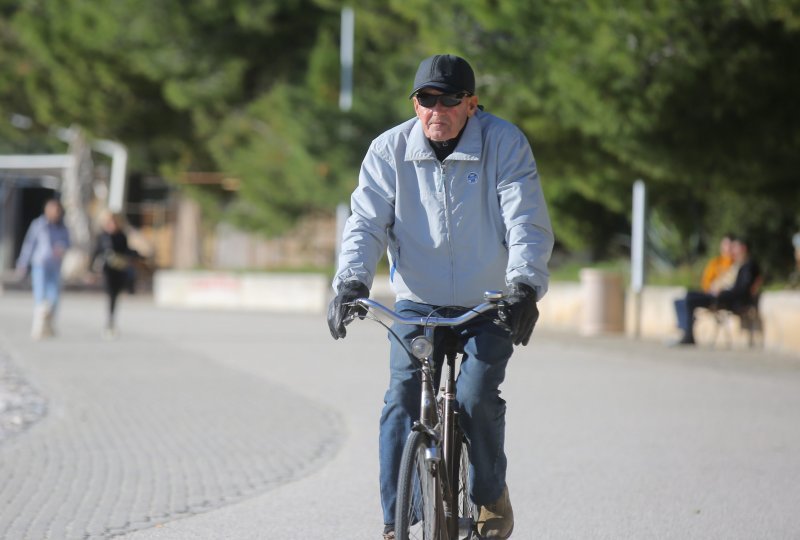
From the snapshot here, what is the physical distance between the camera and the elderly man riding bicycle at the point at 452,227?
473 centimetres

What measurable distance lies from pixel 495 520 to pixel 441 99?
1.42 metres

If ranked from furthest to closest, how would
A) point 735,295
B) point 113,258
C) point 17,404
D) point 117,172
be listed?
1. point 117,172
2. point 113,258
3. point 735,295
4. point 17,404

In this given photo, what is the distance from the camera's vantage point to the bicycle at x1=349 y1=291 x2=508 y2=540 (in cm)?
439

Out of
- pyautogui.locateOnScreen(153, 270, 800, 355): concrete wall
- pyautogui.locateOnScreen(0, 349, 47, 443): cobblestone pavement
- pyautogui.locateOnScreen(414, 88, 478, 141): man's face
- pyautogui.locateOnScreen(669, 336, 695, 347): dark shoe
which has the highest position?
pyautogui.locateOnScreen(414, 88, 478, 141): man's face

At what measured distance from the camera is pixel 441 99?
471 cm

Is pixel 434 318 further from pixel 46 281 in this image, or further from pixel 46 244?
pixel 46 281

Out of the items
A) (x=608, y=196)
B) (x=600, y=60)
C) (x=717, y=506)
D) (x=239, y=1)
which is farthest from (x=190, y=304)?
(x=717, y=506)

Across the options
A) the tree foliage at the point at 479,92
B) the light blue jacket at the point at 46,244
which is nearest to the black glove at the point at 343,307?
the tree foliage at the point at 479,92

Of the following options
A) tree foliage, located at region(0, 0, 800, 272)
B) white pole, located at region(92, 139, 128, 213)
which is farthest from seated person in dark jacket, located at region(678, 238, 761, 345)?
white pole, located at region(92, 139, 128, 213)

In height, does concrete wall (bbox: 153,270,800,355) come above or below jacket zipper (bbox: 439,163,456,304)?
below

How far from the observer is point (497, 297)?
14.6ft

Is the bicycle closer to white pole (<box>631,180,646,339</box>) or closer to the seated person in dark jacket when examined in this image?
the seated person in dark jacket

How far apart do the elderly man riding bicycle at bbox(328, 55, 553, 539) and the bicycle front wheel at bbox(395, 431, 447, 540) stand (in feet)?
0.95

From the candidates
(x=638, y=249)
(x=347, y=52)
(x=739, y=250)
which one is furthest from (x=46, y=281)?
→ (x=347, y=52)
